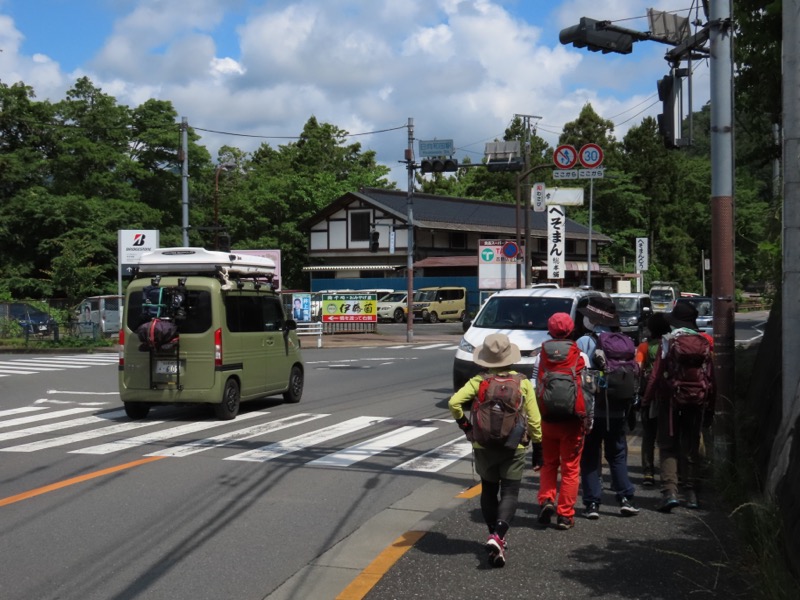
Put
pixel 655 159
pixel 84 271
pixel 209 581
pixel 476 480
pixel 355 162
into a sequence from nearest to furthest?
1. pixel 209 581
2. pixel 476 480
3. pixel 84 271
4. pixel 655 159
5. pixel 355 162

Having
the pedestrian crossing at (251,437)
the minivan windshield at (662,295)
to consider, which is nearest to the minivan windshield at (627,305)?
the pedestrian crossing at (251,437)

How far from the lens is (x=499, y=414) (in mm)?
5559

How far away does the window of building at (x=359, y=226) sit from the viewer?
184 ft

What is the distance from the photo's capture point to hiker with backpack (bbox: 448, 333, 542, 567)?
5578mm

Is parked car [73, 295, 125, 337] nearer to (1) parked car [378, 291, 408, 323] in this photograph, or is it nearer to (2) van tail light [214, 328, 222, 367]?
(1) parked car [378, 291, 408, 323]

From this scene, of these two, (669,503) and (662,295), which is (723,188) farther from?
(662,295)

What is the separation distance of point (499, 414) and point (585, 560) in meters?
1.16

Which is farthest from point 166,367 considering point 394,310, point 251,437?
point 394,310

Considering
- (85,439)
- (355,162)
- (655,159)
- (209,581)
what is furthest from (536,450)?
(355,162)

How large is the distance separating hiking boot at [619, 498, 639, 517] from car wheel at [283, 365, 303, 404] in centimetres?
894

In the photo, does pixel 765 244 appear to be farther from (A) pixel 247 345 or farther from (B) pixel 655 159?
(B) pixel 655 159

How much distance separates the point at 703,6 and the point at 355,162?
6271cm

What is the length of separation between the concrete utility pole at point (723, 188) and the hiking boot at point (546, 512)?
2.38 metres

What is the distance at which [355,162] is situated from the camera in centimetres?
7112
